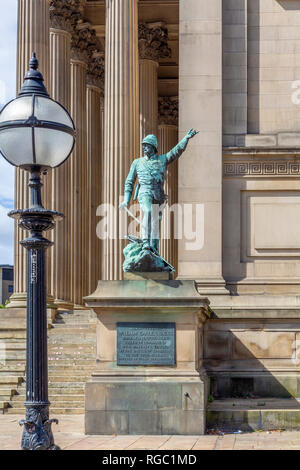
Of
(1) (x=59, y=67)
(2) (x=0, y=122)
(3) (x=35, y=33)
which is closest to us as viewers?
(2) (x=0, y=122)

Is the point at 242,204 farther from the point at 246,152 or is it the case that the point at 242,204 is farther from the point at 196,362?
the point at 196,362

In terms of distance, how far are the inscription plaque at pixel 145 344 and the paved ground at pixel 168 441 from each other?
1630mm

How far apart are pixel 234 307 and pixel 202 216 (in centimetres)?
265

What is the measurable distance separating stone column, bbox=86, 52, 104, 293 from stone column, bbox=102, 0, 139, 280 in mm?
14778

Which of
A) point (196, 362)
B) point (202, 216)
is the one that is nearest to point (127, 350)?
point (196, 362)

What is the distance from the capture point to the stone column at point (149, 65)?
40688 mm

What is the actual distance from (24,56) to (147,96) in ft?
38.1

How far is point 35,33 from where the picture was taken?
30.0 meters

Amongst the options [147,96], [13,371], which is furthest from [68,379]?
[147,96]

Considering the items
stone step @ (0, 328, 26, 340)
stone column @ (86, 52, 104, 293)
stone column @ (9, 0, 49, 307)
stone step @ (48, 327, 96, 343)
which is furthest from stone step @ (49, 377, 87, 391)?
stone column @ (86, 52, 104, 293)

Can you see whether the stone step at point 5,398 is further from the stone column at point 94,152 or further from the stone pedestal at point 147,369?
the stone column at point 94,152

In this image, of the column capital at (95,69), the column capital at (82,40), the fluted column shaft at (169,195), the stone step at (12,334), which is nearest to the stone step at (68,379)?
the stone step at (12,334)

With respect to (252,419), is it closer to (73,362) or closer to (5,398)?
Result: (5,398)

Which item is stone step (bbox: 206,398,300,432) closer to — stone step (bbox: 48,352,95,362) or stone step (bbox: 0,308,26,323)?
stone step (bbox: 48,352,95,362)
